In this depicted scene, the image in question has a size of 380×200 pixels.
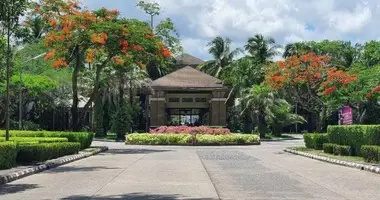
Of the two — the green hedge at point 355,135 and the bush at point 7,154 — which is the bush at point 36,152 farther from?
the green hedge at point 355,135

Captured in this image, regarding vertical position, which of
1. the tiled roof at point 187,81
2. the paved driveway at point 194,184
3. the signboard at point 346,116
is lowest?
the paved driveway at point 194,184

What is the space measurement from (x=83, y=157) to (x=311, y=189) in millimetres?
15151

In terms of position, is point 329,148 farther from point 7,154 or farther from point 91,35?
point 7,154

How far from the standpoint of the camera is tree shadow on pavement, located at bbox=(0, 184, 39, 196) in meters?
12.7

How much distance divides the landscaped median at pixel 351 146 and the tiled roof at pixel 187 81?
2232cm

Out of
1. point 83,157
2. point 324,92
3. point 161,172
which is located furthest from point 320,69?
point 161,172

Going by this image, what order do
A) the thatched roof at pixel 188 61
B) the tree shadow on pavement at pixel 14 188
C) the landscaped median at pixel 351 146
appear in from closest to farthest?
1. the tree shadow on pavement at pixel 14 188
2. the landscaped median at pixel 351 146
3. the thatched roof at pixel 188 61

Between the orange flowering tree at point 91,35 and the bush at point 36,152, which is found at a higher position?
the orange flowering tree at point 91,35

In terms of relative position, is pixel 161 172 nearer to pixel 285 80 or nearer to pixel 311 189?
pixel 311 189

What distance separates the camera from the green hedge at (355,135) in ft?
73.4

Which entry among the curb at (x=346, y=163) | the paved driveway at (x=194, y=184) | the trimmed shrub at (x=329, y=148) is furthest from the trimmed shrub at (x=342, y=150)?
the paved driveway at (x=194, y=184)

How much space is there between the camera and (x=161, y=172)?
57.2ft

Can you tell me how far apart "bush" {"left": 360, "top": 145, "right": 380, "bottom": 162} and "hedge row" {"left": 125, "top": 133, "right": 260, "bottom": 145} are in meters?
21.1

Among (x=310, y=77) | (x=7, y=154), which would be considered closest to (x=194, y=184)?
(x=7, y=154)
